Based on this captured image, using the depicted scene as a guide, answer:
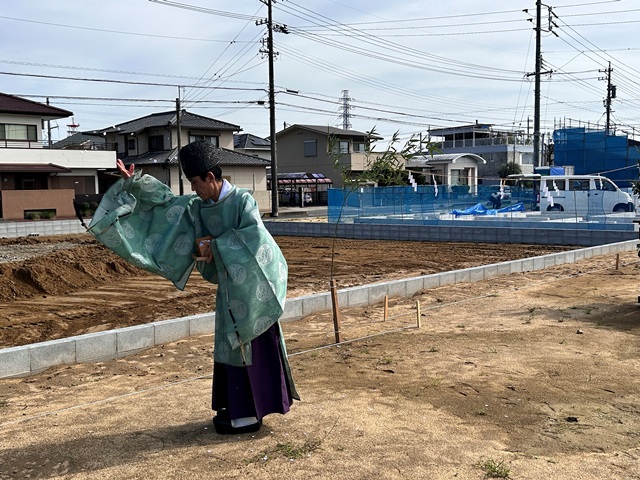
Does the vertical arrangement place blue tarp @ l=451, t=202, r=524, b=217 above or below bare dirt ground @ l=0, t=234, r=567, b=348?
above

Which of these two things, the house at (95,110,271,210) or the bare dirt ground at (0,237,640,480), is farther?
the house at (95,110,271,210)

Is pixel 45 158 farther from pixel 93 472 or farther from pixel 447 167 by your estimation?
pixel 93 472

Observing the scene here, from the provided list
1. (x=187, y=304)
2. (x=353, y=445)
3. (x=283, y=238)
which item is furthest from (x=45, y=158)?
(x=353, y=445)

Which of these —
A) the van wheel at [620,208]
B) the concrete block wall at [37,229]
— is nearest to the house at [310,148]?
the van wheel at [620,208]

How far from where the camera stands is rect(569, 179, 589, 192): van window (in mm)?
21891

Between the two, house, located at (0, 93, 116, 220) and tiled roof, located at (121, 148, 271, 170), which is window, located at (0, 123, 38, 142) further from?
tiled roof, located at (121, 148, 271, 170)

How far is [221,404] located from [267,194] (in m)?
35.6

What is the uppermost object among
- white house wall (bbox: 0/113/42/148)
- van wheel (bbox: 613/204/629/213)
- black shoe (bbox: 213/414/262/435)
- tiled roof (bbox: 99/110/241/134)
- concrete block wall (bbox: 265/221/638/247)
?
tiled roof (bbox: 99/110/241/134)

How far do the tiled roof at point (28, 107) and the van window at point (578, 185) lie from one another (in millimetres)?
22635

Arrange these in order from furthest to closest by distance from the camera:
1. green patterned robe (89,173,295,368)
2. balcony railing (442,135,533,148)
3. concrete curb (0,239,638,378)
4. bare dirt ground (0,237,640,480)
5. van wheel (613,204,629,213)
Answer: balcony railing (442,135,533,148)
van wheel (613,204,629,213)
concrete curb (0,239,638,378)
green patterned robe (89,173,295,368)
bare dirt ground (0,237,640,480)

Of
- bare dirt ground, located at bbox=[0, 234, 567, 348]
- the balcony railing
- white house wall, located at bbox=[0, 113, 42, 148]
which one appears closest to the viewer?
bare dirt ground, located at bbox=[0, 234, 567, 348]

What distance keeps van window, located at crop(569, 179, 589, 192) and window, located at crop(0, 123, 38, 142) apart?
23812 millimetres

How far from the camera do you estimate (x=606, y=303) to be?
24.5 ft

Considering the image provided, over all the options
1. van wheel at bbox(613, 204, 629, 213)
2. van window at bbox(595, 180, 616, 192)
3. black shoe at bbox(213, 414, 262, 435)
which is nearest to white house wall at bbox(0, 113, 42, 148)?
van window at bbox(595, 180, 616, 192)
